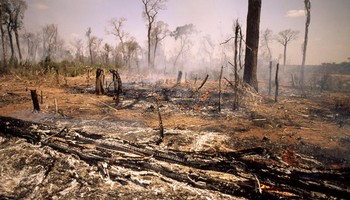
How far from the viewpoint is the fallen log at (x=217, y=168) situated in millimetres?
2730

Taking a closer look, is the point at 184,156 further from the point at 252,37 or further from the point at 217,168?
the point at 252,37

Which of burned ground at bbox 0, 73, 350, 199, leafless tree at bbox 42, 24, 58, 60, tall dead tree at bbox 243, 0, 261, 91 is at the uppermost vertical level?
leafless tree at bbox 42, 24, 58, 60

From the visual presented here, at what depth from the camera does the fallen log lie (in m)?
2.73

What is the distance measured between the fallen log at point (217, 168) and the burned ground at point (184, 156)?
0.05 feet

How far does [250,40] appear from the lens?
32.6 feet

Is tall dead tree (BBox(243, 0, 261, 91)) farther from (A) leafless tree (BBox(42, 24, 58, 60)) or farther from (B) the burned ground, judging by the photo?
(A) leafless tree (BBox(42, 24, 58, 60))

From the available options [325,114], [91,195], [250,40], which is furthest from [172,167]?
[250,40]

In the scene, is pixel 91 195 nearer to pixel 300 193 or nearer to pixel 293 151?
pixel 300 193

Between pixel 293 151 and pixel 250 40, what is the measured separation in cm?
711

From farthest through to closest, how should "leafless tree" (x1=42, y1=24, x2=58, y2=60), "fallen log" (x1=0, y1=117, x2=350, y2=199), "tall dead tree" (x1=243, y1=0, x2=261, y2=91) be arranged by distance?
1. "leafless tree" (x1=42, y1=24, x2=58, y2=60)
2. "tall dead tree" (x1=243, y1=0, x2=261, y2=91)
3. "fallen log" (x1=0, y1=117, x2=350, y2=199)

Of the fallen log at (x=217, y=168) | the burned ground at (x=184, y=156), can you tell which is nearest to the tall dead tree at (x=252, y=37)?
the burned ground at (x=184, y=156)

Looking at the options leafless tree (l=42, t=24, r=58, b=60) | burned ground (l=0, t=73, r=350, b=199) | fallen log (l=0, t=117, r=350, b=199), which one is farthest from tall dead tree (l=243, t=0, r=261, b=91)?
leafless tree (l=42, t=24, r=58, b=60)

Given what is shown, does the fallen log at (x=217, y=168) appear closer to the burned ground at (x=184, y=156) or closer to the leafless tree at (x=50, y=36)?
the burned ground at (x=184, y=156)

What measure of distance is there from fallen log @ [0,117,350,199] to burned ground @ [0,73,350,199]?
0.01m
